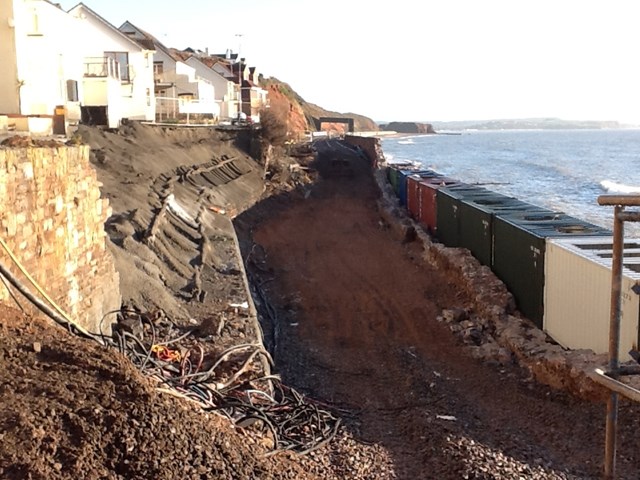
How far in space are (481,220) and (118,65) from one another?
3101cm

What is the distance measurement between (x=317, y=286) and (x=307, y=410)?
11.9 meters

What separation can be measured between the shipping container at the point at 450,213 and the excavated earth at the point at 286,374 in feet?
4.01

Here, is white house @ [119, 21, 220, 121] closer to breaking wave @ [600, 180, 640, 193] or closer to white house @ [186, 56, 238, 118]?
white house @ [186, 56, 238, 118]

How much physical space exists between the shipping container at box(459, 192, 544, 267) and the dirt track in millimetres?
1288

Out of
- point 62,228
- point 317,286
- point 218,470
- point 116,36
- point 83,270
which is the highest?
point 116,36

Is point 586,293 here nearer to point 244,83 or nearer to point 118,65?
point 118,65

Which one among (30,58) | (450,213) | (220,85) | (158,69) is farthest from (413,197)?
Answer: (220,85)

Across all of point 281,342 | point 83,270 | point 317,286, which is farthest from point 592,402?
point 317,286

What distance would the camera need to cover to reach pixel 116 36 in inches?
1917

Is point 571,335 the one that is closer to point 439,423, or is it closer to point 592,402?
point 592,402

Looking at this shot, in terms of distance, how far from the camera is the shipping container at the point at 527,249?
16.5 m

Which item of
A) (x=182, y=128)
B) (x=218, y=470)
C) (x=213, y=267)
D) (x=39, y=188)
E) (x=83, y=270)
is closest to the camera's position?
(x=218, y=470)

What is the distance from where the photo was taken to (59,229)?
410 inches

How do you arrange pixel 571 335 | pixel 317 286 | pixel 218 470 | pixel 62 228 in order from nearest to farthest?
pixel 218 470, pixel 62 228, pixel 571 335, pixel 317 286
